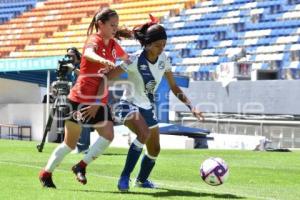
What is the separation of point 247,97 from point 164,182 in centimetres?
1434

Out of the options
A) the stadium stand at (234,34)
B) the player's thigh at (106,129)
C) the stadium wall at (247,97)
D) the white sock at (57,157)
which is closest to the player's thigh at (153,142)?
the player's thigh at (106,129)

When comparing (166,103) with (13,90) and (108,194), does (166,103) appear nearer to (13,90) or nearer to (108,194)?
(13,90)

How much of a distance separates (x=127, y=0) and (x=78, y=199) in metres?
33.6

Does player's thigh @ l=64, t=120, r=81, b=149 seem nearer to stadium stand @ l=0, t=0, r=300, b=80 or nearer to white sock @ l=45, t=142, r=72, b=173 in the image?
white sock @ l=45, t=142, r=72, b=173

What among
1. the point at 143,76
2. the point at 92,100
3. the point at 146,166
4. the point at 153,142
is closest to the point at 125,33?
the point at 143,76

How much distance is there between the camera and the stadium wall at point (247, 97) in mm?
20844

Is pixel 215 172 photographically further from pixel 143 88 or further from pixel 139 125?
pixel 143 88

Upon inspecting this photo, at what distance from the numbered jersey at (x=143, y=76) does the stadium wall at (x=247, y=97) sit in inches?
565

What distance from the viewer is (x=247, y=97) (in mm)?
21969

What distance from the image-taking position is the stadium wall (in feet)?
68.4

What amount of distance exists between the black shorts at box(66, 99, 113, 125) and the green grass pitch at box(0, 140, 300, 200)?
0.65m

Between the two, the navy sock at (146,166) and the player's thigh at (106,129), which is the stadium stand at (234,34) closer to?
the navy sock at (146,166)

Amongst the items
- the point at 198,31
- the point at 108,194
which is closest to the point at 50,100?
the point at 198,31

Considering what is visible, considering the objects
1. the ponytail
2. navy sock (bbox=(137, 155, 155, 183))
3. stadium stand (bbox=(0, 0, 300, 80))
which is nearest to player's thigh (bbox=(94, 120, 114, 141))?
navy sock (bbox=(137, 155, 155, 183))
